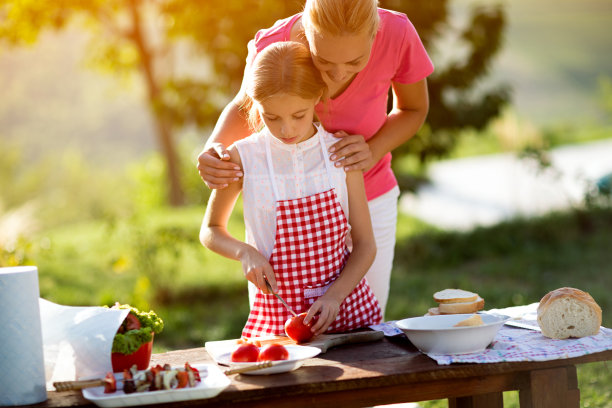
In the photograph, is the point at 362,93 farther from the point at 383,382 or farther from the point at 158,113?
the point at 158,113

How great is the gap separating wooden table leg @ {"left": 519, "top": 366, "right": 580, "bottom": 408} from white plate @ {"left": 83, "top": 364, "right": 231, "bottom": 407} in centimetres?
82

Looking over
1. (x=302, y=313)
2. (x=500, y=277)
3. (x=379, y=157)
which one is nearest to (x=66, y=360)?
(x=302, y=313)

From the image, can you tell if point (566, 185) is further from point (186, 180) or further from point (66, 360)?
point (66, 360)

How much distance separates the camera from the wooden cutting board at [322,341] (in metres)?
2.25

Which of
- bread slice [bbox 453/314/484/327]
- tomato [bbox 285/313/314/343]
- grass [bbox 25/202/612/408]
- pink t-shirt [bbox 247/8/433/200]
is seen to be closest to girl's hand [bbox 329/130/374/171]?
pink t-shirt [bbox 247/8/433/200]

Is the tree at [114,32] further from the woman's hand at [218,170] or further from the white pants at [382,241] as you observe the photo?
the woman's hand at [218,170]

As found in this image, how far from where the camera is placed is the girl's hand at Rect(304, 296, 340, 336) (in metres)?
2.33

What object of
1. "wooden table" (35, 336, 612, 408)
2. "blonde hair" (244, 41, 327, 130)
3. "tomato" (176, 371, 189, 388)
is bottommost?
"wooden table" (35, 336, 612, 408)

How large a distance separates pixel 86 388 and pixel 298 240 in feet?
2.73

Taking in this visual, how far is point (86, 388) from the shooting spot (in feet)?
6.38

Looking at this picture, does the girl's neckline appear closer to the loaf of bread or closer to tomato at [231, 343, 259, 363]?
tomato at [231, 343, 259, 363]

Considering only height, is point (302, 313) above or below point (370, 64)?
below

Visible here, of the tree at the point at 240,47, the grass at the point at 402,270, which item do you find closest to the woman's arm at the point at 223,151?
the grass at the point at 402,270

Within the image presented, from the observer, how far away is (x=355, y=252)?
2.58 metres
